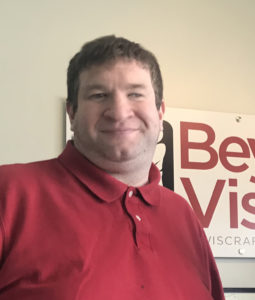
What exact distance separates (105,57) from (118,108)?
10cm

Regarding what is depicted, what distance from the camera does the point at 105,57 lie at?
2.57 ft

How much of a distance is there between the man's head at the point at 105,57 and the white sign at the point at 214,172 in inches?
22.0

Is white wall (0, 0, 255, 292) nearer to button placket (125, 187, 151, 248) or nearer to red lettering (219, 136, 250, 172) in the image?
red lettering (219, 136, 250, 172)

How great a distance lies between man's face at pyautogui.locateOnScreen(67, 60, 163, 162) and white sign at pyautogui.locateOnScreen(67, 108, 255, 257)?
59cm

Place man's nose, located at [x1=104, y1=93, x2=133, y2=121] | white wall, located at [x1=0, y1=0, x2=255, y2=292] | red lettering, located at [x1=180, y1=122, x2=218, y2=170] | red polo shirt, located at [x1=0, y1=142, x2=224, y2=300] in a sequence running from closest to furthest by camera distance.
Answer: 1. red polo shirt, located at [x1=0, y1=142, x2=224, y2=300]
2. man's nose, located at [x1=104, y1=93, x2=133, y2=121]
3. white wall, located at [x1=0, y1=0, x2=255, y2=292]
4. red lettering, located at [x1=180, y1=122, x2=218, y2=170]

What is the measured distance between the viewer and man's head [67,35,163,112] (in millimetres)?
788

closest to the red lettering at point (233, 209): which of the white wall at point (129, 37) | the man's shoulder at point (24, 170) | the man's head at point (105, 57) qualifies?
the white wall at point (129, 37)

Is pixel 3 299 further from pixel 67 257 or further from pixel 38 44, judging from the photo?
pixel 38 44

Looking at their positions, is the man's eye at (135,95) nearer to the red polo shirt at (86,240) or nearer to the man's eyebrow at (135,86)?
the man's eyebrow at (135,86)

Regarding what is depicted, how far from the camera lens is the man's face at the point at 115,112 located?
769mm

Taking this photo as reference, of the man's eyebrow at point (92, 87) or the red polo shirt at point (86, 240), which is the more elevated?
the man's eyebrow at point (92, 87)

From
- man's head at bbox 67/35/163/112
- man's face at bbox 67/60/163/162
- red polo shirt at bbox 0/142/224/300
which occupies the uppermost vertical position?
man's head at bbox 67/35/163/112

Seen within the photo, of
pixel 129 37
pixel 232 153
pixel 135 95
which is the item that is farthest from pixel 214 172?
pixel 135 95

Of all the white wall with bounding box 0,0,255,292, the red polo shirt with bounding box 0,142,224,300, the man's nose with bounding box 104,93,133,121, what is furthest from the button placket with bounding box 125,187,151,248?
the white wall with bounding box 0,0,255,292
